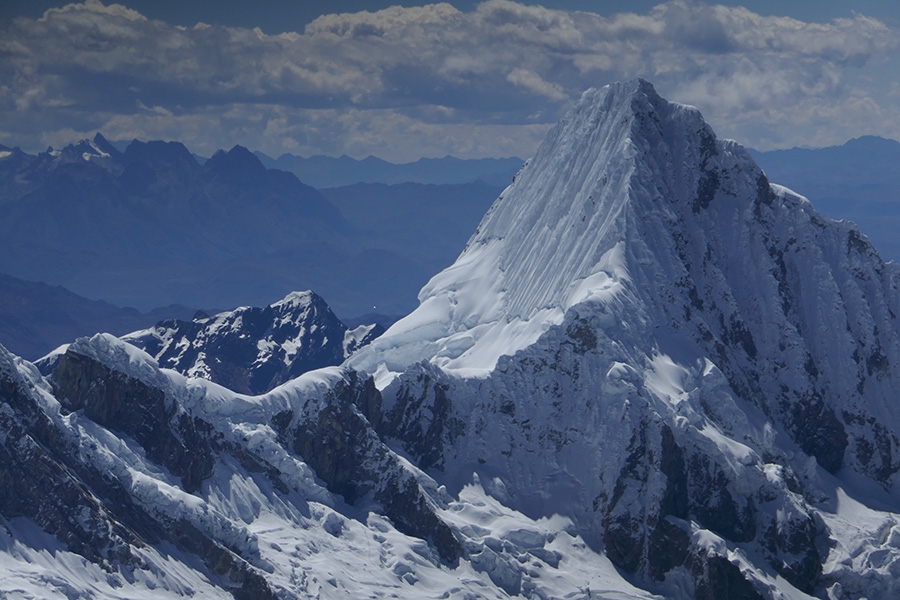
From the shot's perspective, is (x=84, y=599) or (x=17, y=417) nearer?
(x=84, y=599)

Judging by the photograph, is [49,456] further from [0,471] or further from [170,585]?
[170,585]

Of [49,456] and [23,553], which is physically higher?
[49,456]

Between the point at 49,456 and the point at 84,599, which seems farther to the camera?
the point at 49,456

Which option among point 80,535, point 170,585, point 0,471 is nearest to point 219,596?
point 170,585

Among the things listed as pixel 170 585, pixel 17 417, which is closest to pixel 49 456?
pixel 17 417

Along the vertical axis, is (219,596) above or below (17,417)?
below

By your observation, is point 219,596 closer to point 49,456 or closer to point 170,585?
point 170,585

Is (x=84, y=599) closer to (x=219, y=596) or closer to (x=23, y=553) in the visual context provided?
(x=23, y=553)
